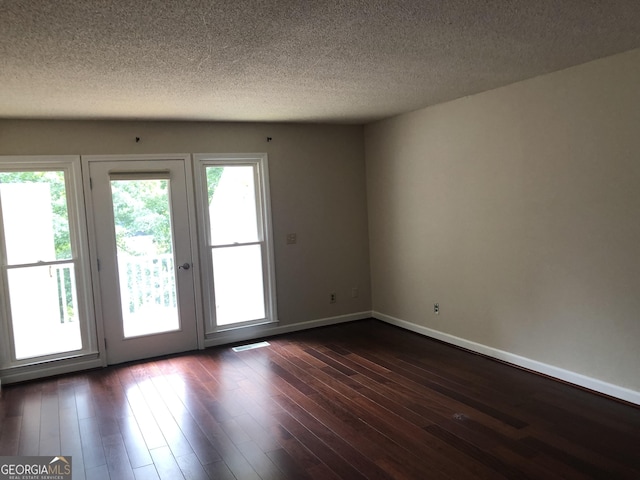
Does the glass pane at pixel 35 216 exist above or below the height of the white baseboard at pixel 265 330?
above

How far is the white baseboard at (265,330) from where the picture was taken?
5.19m

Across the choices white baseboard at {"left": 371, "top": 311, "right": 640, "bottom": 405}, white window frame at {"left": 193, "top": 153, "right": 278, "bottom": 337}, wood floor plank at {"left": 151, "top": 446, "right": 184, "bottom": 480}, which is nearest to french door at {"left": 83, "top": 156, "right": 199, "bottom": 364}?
white window frame at {"left": 193, "top": 153, "right": 278, "bottom": 337}

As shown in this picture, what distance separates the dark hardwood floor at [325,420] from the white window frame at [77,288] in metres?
0.19

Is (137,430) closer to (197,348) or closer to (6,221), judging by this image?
(197,348)

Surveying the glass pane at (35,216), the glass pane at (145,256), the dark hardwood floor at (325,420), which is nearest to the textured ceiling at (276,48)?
the glass pane at (35,216)

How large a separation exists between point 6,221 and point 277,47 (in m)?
3.07

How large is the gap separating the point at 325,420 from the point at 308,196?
284 cm

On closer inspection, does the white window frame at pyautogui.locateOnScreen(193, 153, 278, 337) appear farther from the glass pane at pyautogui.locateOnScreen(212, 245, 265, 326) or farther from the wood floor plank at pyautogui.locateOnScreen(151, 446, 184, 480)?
the wood floor plank at pyautogui.locateOnScreen(151, 446, 184, 480)

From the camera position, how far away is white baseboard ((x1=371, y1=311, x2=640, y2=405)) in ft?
11.0

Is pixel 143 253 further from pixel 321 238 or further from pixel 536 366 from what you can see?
pixel 536 366

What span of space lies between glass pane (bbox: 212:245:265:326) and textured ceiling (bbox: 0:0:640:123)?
5.46 feet

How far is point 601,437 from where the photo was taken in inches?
112

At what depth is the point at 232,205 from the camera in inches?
206

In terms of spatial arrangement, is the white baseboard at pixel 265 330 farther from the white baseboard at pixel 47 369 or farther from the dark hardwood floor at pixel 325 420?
the white baseboard at pixel 47 369
